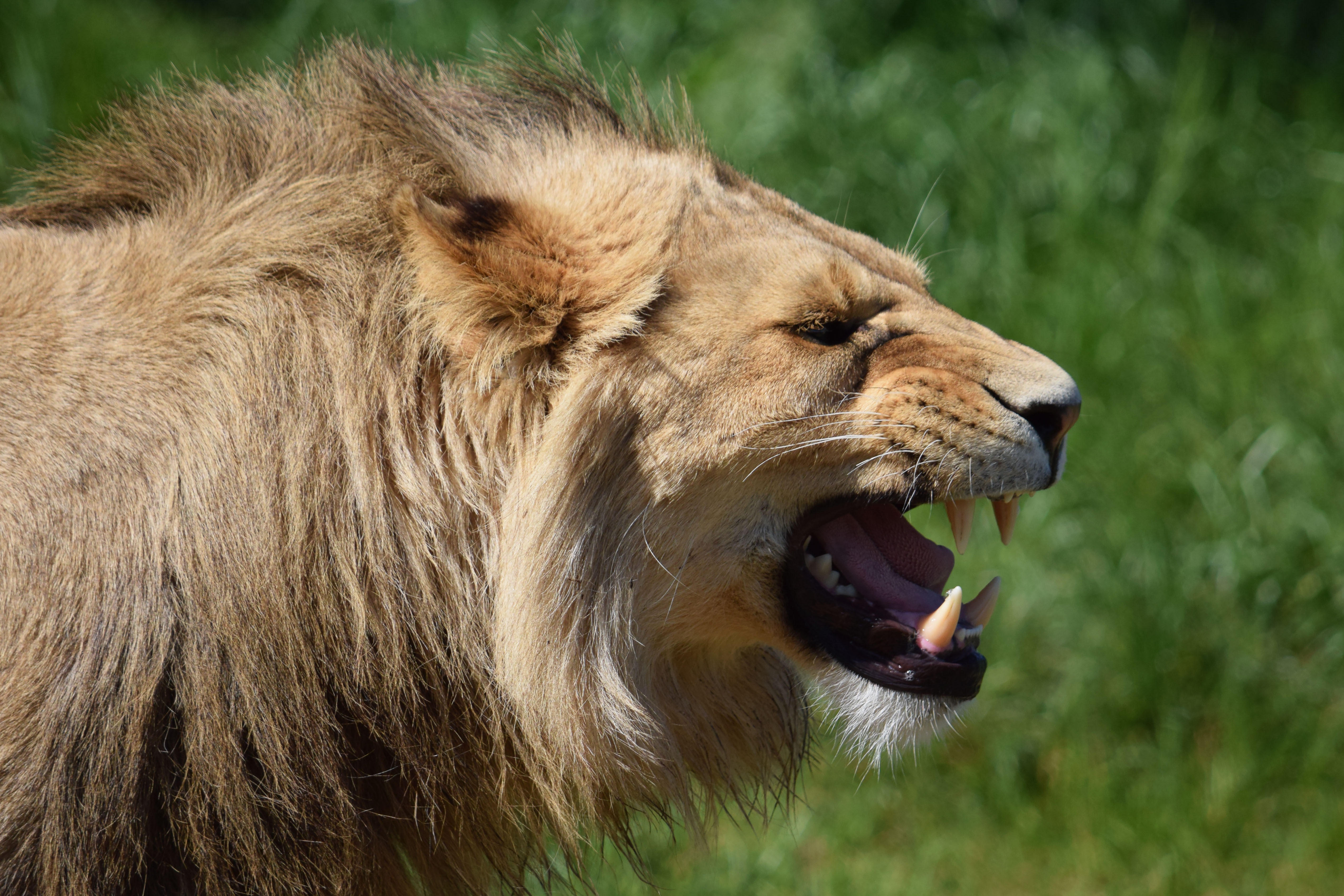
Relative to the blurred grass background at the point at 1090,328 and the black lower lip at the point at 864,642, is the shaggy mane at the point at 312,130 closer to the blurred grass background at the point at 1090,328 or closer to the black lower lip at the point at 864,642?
the blurred grass background at the point at 1090,328

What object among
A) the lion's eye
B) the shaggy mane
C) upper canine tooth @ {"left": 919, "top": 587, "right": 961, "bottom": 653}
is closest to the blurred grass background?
the shaggy mane

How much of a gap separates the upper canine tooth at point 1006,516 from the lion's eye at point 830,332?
0.55 m

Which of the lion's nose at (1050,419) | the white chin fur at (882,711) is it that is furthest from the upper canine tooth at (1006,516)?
the white chin fur at (882,711)

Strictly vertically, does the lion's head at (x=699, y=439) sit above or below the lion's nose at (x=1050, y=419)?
below

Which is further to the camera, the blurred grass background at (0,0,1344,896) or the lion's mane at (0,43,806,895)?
the blurred grass background at (0,0,1344,896)

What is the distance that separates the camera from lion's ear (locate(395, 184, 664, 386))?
205 cm

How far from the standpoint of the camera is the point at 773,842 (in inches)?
147

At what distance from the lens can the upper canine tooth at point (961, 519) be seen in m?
2.52

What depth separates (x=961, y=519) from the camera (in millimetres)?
2551

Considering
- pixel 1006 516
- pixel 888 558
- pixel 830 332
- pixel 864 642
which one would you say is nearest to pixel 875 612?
pixel 864 642

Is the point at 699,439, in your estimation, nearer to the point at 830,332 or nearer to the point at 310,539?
the point at 830,332

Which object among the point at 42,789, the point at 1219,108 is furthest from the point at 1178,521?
the point at 42,789

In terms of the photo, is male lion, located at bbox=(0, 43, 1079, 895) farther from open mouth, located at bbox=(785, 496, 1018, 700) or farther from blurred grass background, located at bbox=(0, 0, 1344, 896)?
blurred grass background, located at bbox=(0, 0, 1344, 896)

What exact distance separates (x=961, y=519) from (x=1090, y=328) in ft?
8.66
